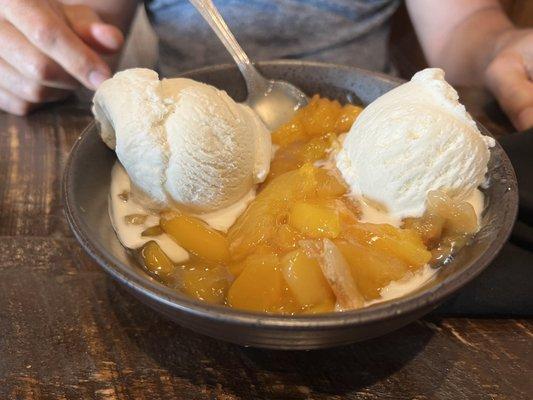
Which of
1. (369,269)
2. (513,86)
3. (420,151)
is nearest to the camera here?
(369,269)

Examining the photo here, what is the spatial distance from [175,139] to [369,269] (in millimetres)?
344

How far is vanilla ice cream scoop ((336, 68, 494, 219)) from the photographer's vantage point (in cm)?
82

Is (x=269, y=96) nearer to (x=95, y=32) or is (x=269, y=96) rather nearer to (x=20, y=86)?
(x=95, y=32)

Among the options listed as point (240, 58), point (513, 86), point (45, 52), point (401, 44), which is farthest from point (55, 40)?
point (401, 44)

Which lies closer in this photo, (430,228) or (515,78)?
(430,228)

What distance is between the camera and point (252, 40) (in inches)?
58.3

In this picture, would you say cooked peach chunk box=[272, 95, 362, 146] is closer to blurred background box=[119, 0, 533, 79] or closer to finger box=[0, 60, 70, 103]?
finger box=[0, 60, 70, 103]

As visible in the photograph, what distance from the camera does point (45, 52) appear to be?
1.18m

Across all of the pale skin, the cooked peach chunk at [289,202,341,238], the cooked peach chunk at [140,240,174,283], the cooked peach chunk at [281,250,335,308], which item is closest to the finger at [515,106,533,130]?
the pale skin

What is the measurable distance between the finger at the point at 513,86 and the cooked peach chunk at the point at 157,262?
2.82ft

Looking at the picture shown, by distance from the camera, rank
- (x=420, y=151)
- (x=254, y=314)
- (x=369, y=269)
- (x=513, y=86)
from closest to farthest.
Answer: (x=254, y=314) → (x=369, y=269) → (x=420, y=151) → (x=513, y=86)

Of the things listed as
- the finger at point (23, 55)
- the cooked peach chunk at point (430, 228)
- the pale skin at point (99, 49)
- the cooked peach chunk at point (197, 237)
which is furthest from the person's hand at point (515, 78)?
the finger at point (23, 55)

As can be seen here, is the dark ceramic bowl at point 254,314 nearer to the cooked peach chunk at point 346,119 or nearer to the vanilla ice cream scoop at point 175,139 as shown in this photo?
the vanilla ice cream scoop at point 175,139

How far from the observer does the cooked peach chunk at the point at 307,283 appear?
2.25ft
